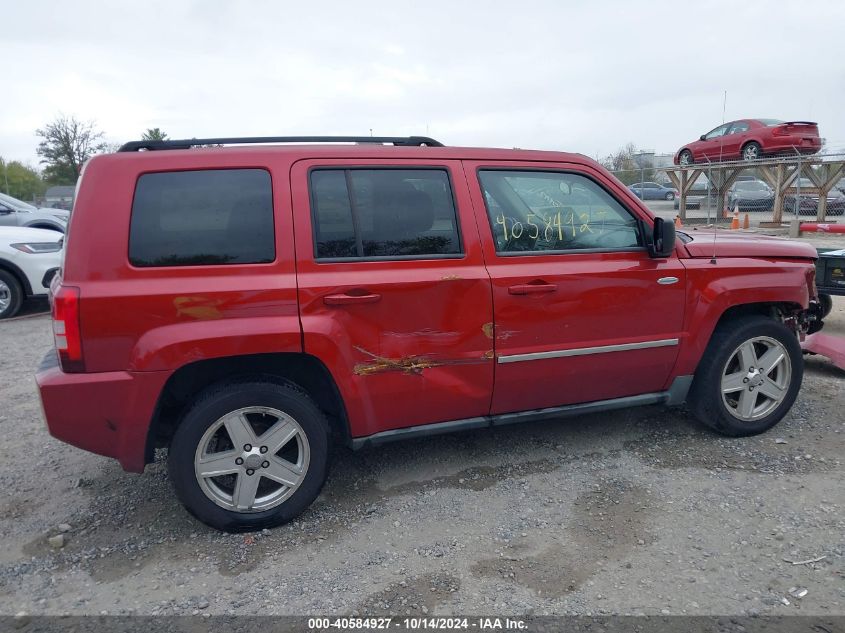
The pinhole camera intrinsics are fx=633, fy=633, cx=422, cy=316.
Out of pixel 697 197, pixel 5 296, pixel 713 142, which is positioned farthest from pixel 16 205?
pixel 697 197

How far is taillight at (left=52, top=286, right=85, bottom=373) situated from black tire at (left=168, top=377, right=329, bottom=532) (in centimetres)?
54

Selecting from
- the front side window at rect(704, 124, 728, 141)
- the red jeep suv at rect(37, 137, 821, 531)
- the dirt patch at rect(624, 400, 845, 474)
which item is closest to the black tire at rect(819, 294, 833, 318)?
the dirt patch at rect(624, 400, 845, 474)

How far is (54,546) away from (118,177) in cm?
178

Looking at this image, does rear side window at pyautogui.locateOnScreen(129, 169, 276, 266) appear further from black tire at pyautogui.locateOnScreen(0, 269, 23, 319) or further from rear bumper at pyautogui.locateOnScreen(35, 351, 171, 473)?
black tire at pyautogui.locateOnScreen(0, 269, 23, 319)

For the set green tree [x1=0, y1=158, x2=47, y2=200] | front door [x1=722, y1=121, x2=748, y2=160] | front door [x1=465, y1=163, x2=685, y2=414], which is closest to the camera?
front door [x1=465, y1=163, x2=685, y2=414]

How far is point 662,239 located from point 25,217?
11.4 metres

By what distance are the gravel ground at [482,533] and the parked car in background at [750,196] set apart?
1854 centimetres

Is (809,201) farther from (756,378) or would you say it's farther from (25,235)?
(25,235)

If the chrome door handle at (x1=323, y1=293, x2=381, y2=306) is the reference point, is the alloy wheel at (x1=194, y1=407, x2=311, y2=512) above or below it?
below

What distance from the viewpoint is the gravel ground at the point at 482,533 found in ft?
8.59

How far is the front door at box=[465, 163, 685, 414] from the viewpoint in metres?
3.38

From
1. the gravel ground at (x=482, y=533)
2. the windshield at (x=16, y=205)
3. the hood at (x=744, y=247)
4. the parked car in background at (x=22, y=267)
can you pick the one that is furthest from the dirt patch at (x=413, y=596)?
the windshield at (x=16, y=205)

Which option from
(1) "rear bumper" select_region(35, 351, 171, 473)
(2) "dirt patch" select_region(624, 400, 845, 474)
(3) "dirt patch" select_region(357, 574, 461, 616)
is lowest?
(3) "dirt patch" select_region(357, 574, 461, 616)

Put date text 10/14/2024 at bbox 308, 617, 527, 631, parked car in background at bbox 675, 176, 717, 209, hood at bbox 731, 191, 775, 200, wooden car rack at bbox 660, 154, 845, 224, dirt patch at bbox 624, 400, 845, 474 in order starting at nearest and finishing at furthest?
date text 10/14/2024 at bbox 308, 617, 527, 631, dirt patch at bbox 624, 400, 845, 474, wooden car rack at bbox 660, 154, 845, 224, hood at bbox 731, 191, 775, 200, parked car in background at bbox 675, 176, 717, 209
